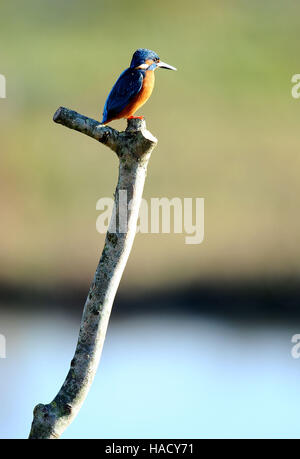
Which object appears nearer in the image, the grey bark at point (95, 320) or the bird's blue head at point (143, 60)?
the grey bark at point (95, 320)

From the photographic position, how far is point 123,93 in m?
1.96

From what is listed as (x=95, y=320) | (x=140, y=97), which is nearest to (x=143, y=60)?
(x=140, y=97)

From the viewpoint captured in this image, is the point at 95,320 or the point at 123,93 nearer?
the point at 95,320

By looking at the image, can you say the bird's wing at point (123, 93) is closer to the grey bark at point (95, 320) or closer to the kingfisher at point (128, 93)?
the kingfisher at point (128, 93)

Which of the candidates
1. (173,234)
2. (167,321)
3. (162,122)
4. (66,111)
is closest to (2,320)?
(167,321)

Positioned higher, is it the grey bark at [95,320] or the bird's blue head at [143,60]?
the bird's blue head at [143,60]

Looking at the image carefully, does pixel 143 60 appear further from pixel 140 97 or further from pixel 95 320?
pixel 95 320

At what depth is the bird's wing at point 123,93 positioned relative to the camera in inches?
76.8

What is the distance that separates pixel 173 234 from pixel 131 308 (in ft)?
2.30

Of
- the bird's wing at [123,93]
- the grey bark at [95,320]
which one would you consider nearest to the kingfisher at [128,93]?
the bird's wing at [123,93]

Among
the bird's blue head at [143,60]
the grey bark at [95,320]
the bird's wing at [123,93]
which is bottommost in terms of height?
the grey bark at [95,320]

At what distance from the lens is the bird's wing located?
195 centimetres
